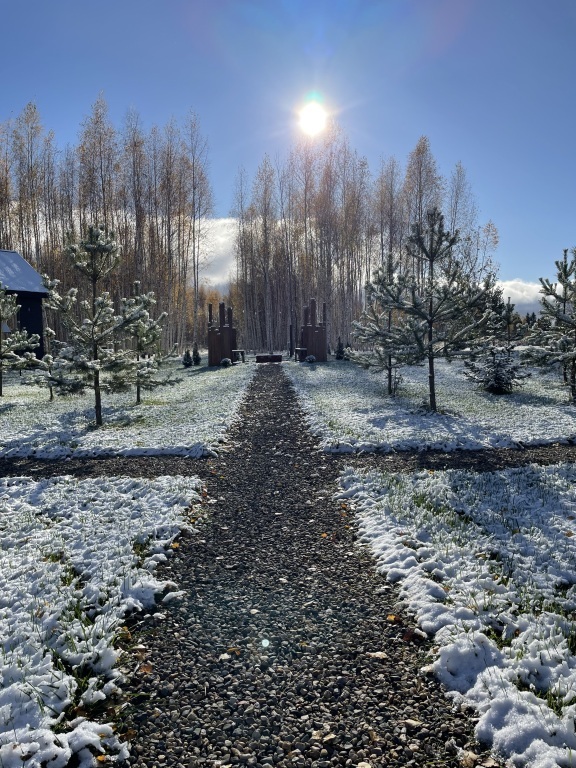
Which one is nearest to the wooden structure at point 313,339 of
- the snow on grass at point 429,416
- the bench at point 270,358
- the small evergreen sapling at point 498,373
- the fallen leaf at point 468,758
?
the bench at point 270,358

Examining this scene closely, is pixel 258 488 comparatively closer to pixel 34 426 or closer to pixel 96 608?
pixel 96 608

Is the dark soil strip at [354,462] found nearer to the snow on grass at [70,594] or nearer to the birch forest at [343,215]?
the snow on grass at [70,594]

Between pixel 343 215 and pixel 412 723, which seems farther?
pixel 343 215

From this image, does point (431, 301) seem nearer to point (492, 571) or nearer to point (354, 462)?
point (354, 462)

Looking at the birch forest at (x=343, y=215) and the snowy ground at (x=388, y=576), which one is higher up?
the birch forest at (x=343, y=215)

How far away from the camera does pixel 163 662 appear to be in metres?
3.11

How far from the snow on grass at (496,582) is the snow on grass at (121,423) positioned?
4.08 m

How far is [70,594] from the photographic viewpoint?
3729mm

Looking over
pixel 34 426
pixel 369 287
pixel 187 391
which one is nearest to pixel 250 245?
pixel 187 391

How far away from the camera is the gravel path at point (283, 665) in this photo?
247 cm

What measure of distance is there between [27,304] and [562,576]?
27.7 m

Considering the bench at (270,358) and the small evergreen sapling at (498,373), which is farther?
the bench at (270,358)

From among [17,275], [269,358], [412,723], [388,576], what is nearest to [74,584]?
[388,576]

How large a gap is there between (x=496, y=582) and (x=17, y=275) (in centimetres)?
2760
